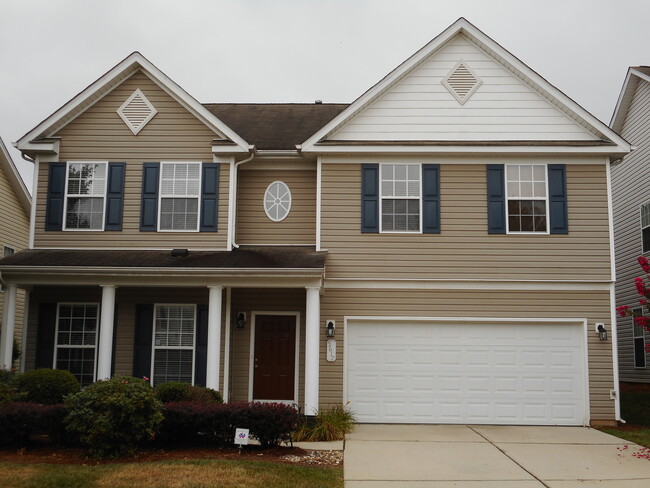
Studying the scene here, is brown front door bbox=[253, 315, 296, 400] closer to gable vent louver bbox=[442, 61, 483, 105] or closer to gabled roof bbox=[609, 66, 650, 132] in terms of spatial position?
gable vent louver bbox=[442, 61, 483, 105]

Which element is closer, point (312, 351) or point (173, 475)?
point (173, 475)

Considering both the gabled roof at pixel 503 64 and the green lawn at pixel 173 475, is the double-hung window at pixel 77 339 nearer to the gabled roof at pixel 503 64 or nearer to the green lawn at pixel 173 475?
the green lawn at pixel 173 475

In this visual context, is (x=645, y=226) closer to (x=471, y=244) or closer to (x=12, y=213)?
(x=471, y=244)

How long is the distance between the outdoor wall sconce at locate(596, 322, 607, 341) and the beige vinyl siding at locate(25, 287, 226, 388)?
8074mm

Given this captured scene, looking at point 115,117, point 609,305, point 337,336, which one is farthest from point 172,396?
point 609,305

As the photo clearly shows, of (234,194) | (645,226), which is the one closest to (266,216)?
(234,194)

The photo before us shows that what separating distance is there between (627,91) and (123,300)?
15315 mm

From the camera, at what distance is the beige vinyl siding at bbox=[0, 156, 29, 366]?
1988 cm

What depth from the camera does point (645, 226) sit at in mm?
18703

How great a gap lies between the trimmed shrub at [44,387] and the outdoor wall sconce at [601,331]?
10756 millimetres

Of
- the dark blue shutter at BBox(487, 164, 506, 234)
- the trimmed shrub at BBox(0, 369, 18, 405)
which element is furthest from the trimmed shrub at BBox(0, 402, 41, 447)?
the dark blue shutter at BBox(487, 164, 506, 234)

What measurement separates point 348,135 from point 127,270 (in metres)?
5.61

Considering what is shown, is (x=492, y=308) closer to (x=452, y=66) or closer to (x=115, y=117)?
(x=452, y=66)

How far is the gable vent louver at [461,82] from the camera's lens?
15242 millimetres
